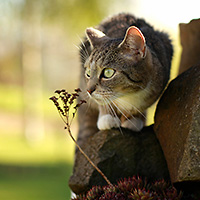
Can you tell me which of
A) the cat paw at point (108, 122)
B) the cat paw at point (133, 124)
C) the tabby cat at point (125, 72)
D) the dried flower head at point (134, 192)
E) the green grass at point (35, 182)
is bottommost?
the green grass at point (35, 182)

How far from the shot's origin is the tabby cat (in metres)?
1.81

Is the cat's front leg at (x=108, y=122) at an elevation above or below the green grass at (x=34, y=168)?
above

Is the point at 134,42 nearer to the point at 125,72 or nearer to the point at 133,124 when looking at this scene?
the point at 125,72

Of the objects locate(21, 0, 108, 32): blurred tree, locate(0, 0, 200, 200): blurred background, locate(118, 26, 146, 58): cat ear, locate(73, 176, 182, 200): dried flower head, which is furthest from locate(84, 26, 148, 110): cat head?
locate(21, 0, 108, 32): blurred tree

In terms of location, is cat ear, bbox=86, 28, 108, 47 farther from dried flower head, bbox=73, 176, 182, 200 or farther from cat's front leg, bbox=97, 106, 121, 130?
dried flower head, bbox=73, 176, 182, 200

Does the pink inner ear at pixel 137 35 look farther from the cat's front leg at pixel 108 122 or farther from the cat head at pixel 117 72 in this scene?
the cat's front leg at pixel 108 122

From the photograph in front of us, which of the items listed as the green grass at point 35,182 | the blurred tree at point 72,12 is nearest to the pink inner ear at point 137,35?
the green grass at point 35,182

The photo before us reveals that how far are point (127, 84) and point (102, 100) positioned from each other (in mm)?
171

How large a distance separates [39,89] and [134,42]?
5326mm

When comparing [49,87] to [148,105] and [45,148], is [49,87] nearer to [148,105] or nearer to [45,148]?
[45,148]

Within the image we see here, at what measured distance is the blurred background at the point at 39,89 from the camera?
4.96m

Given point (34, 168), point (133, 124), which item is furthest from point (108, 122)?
point (34, 168)

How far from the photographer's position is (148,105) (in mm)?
2064

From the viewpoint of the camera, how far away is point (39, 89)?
6863 mm
